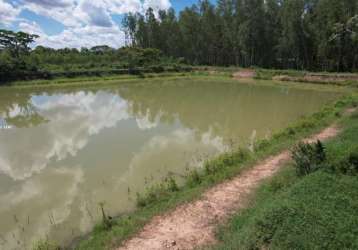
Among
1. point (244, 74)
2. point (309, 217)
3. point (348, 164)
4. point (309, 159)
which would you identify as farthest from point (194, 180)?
point (244, 74)

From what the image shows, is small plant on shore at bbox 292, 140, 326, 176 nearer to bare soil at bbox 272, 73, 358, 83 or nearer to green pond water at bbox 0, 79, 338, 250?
green pond water at bbox 0, 79, 338, 250

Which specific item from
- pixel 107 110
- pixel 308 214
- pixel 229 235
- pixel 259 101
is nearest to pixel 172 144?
pixel 229 235

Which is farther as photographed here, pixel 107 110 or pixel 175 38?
pixel 175 38

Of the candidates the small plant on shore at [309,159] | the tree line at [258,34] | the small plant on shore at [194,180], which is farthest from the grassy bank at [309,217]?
the tree line at [258,34]

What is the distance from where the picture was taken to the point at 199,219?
16.6 ft

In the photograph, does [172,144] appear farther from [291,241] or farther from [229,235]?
[291,241]

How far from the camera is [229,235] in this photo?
4.44m

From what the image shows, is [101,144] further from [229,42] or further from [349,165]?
[229,42]

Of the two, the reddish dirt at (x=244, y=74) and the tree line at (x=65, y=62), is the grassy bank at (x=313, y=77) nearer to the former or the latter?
Answer: the reddish dirt at (x=244, y=74)

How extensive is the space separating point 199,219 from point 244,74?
28.8 m

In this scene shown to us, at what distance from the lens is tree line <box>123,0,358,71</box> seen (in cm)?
2952

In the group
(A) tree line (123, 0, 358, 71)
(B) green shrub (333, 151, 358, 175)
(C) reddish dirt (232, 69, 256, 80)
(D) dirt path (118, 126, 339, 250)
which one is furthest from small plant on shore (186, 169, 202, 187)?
(C) reddish dirt (232, 69, 256, 80)

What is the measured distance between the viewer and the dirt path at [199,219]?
4520mm

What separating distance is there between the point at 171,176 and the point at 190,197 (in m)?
1.66
